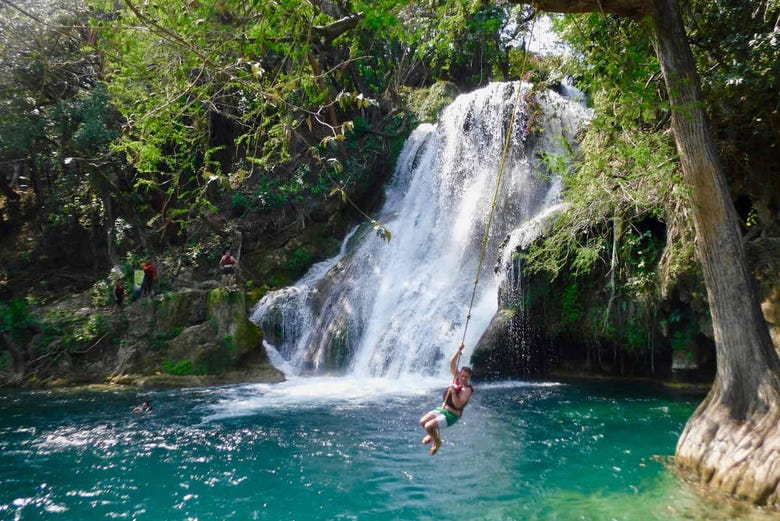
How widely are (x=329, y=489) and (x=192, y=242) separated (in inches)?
594

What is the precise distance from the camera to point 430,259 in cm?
1684


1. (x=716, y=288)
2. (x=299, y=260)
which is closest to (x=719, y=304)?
(x=716, y=288)

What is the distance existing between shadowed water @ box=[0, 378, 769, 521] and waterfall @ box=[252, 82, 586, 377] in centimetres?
234

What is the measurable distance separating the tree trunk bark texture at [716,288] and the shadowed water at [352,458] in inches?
26.4

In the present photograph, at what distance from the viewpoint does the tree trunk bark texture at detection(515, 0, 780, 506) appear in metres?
6.15

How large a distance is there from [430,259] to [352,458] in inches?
376

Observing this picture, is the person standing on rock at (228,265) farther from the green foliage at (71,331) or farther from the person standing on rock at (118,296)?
the green foliage at (71,331)

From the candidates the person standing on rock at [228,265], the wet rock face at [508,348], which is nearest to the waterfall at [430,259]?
the wet rock face at [508,348]

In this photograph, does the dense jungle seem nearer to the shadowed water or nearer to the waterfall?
the waterfall

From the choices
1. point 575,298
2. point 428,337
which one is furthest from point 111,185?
point 575,298

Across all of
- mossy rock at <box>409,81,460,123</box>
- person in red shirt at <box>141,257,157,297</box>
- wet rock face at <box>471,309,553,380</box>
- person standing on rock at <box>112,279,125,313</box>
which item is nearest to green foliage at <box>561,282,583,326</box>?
wet rock face at <box>471,309,553,380</box>

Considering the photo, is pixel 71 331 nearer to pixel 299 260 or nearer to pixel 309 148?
pixel 299 260

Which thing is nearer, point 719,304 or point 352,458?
point 719,304

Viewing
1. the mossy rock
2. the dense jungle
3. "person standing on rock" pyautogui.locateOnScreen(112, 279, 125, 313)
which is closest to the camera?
the dense jungle
